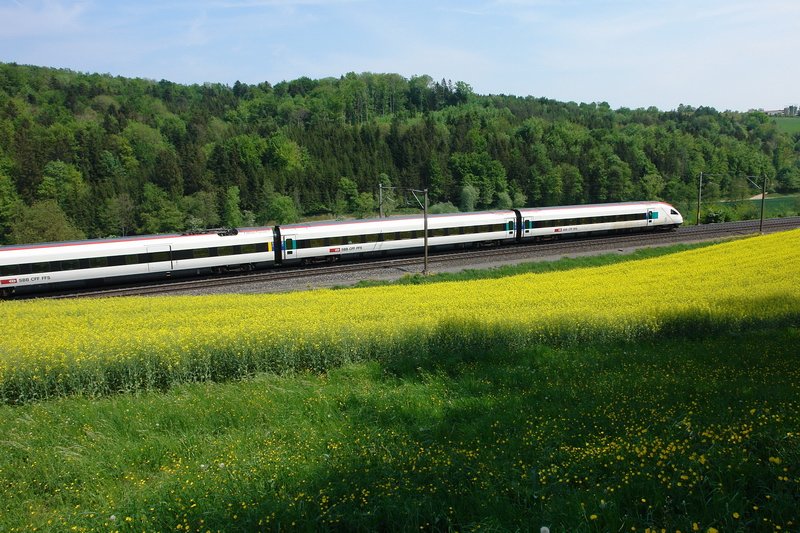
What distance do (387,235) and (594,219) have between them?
61.3 feet

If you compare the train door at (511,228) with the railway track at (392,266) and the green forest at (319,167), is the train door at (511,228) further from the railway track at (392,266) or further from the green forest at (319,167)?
the green forest at (319,167)

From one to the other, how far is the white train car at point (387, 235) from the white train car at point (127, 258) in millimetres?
2019

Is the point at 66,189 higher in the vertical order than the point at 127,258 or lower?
higher

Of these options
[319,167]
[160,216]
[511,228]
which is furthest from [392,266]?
[319,167]

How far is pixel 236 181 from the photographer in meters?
104

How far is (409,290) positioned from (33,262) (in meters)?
19.5

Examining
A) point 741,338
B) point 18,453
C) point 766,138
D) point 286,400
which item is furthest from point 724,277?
point 766,138

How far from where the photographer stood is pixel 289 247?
1385 inches

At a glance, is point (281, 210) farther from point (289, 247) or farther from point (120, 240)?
point (120, 240)

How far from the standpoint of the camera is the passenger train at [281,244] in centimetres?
2875

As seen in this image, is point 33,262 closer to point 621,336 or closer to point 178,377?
point 178,377

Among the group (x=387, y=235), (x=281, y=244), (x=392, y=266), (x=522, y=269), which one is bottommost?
(x=522, y=269)

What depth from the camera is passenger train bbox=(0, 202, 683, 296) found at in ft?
94.3

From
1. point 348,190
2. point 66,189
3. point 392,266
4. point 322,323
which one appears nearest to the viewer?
point 322,323
